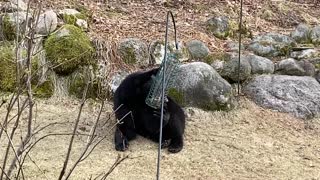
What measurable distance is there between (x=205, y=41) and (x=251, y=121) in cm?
186

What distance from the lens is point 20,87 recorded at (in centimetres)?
236

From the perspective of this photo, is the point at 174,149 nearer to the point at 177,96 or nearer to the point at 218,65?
the point at 177,96

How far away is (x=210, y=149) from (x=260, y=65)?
2064mm

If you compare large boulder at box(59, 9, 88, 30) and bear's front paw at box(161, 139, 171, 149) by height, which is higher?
large boulder at box(59, 9, 88, 30)

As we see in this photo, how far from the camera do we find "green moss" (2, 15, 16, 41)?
6934 mm

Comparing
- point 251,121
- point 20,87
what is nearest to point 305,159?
point 251,121

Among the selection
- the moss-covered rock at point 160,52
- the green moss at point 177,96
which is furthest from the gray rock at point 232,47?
the green moss at point 177,96

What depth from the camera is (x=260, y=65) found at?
23.2 feet

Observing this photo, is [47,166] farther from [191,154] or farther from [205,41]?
[205,41]

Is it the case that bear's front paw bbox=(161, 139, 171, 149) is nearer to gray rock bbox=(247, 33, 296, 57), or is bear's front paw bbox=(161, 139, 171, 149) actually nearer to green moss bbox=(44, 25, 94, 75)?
green moss bbox=(44, 25, 94, 75)

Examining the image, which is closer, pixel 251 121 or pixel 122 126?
pixel 122 126

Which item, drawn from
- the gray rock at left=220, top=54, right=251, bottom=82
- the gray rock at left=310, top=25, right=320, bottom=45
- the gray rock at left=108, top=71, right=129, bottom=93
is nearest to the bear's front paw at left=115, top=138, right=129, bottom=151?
the gray rock at left=108, top=71, right=129, bottom=93

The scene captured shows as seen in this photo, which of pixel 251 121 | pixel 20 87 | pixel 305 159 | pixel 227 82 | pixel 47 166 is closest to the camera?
pixel 20 87

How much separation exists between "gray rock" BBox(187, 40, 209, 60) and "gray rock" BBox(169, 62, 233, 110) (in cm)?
64
